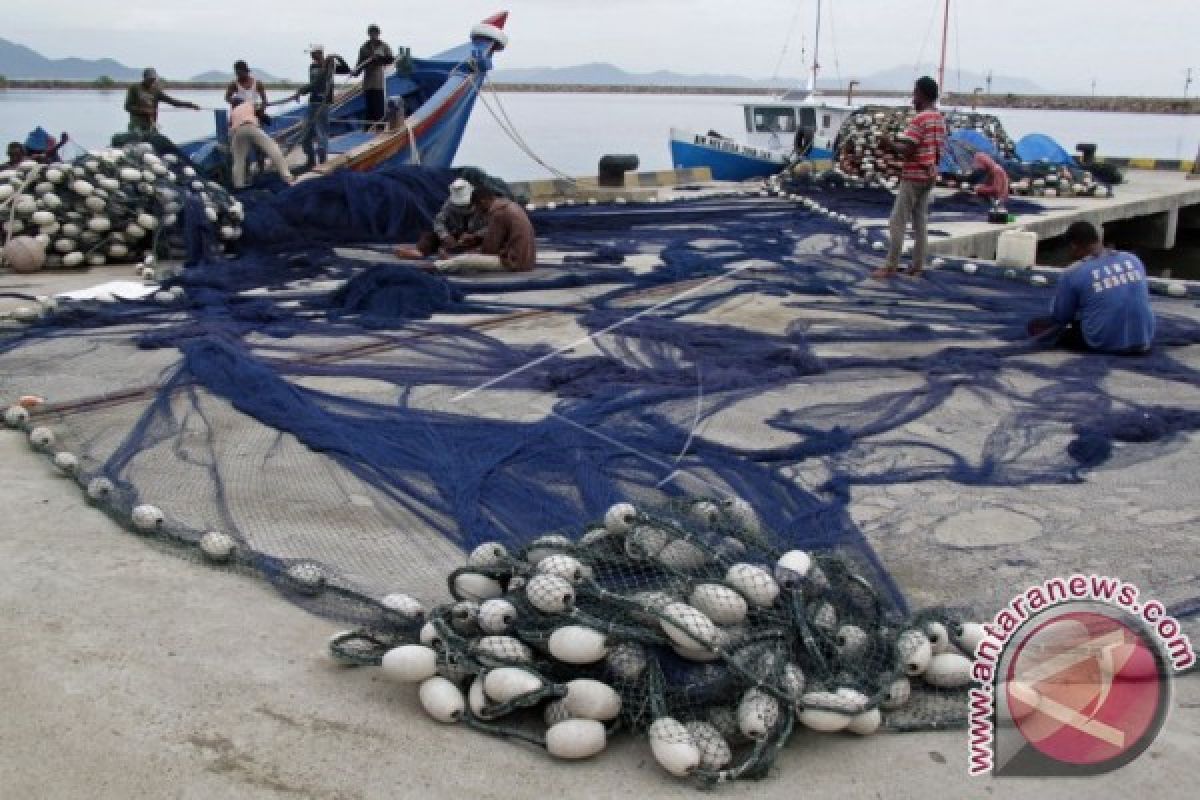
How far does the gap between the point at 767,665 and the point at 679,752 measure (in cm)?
33

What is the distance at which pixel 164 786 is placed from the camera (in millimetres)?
2268

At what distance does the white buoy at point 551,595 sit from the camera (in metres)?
2.64

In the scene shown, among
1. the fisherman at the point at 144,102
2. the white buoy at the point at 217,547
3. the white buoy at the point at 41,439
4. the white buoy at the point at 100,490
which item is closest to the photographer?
the white buoy at the point at 217,547

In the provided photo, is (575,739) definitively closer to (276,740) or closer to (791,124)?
(276,740)

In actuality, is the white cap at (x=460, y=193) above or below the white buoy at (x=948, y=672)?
above

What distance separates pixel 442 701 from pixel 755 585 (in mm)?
783

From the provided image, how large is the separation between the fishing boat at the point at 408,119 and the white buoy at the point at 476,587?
30.9 ft

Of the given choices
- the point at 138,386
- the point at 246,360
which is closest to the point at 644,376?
the point at 246,360

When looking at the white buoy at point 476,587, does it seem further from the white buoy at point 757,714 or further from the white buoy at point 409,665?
the white buoy at point 757,714

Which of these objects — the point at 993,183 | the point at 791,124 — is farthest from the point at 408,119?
the point at 791,124

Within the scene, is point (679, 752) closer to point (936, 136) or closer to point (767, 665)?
point (767, 665)

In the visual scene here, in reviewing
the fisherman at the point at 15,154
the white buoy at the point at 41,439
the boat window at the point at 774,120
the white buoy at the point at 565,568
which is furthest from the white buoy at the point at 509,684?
the boat window at the point at 774,120

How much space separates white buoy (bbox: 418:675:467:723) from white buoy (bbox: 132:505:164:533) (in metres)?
1.38

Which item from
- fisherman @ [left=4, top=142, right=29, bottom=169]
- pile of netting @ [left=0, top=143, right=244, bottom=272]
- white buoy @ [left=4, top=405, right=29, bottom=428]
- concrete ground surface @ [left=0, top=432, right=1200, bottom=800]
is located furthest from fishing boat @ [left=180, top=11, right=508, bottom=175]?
concrete ground surface @ [left=0, top=432, right=1200, bottom=800]
